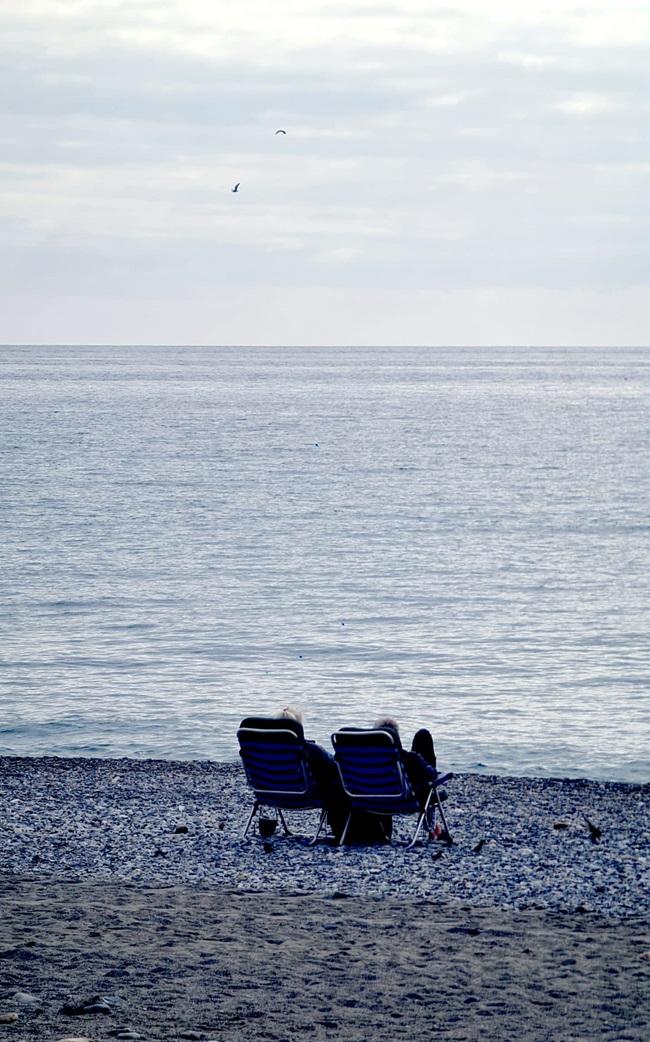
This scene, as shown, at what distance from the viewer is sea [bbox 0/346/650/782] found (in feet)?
56.4

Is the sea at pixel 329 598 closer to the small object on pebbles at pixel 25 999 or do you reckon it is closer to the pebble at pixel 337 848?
the pebble at pixel 337 848

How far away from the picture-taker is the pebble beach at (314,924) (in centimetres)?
662

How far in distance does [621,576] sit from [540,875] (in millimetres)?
23041

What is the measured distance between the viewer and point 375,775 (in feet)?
34.2

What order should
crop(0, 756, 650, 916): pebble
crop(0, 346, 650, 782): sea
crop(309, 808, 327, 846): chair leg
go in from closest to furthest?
crop(0, 756, 650, 916): pebble < crop(309, 808, 327, 846): chair leg < crop(0, 346, 650, 782): sea

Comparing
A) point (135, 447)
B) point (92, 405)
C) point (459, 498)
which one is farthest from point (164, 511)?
point (92, 405)

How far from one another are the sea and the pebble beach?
4.14m

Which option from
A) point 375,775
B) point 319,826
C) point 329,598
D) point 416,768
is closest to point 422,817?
point 416,768

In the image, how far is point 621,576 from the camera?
31984mm

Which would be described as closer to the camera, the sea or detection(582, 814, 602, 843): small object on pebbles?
detection(582, 814, 602, 843): small object on pebbles

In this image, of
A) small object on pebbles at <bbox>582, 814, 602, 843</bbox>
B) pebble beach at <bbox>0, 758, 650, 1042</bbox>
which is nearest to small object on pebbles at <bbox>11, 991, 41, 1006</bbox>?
pebble beach at <bbox>0, 758, 650, 1042</bbox>

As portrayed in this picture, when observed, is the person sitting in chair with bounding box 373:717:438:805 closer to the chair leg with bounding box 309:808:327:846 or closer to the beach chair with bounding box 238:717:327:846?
the beach chair with bounding box 238:717:327:846

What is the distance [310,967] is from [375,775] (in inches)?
121

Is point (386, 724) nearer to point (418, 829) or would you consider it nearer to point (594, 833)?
point (418, 829)
